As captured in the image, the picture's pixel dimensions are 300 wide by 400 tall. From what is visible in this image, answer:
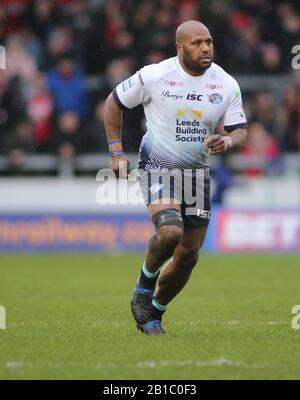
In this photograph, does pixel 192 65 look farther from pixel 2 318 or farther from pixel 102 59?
pixel 102 59

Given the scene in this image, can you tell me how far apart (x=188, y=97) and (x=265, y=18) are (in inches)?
488

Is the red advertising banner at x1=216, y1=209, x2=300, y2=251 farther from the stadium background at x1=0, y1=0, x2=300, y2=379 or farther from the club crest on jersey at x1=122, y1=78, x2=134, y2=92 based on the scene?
the club crest on jersey at x1=122, y1=78, x2=134, y2=92

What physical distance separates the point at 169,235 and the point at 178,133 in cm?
100

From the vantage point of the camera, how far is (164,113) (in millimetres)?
8367

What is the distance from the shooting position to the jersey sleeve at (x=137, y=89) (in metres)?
8.37

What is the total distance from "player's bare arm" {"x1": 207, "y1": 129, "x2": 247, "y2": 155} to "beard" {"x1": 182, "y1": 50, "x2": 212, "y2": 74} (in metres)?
0.58

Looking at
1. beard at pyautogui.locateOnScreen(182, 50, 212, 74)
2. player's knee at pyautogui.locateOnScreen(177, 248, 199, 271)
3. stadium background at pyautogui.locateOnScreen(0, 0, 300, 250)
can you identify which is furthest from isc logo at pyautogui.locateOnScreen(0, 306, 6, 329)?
stadium background at pyautogui.locateOnScreen(0, 0, 300, 250)

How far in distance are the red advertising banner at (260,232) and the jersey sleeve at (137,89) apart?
Answer: 1096 cm

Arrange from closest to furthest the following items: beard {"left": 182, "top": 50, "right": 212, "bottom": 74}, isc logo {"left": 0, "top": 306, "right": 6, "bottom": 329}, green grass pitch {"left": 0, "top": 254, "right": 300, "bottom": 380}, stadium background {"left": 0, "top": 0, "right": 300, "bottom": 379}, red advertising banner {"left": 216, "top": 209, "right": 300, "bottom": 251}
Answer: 1. green grass pitch {"left": 0, "top": 254, "right": 300, "bottom": 380}
2. beard {"left": 182, "top": 50, "right": 212, "bottom": 74}
3. isc logo {"left": 0, "top": 306, "right": 6, "bottom": 329}
4. stadium background {"left": 0, "top": 0, "right": 300, "bottom": 379}
5. red advertising banner {"left": 216, "top": 209, "right": 300, "bottom": 251}

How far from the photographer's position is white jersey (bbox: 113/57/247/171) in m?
8.33

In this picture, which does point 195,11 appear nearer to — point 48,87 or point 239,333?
point 48,87

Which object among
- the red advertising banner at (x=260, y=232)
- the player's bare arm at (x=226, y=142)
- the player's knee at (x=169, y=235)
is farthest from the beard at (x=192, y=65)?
the red advertising banner at (x=260, y=232)

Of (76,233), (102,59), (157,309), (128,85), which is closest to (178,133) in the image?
(128,85)

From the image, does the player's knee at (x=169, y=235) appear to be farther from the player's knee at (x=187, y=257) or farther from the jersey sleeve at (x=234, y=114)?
the jersey sleeve at (x=234, y=114)
